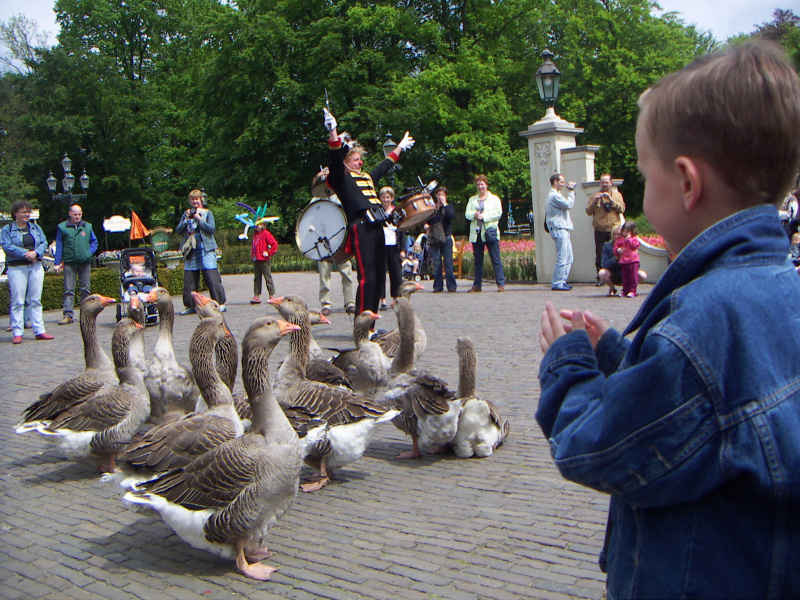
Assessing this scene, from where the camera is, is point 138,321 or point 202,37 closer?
point 138,321

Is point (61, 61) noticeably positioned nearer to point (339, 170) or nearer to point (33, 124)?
point (33, 124)

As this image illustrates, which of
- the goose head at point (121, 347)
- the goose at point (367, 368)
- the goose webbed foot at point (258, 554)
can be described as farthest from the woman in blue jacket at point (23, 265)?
the goose webbed foot at point (258, 554)

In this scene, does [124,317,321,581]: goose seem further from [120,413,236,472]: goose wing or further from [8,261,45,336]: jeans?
[8,261,45,336]: jeans

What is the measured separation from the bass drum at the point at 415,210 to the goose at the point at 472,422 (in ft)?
25.9

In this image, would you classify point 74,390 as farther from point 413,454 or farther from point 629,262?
point 629,262

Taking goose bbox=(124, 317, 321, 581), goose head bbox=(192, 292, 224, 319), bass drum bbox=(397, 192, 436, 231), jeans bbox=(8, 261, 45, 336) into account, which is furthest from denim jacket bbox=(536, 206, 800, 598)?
jeans bbox=(8, 261, 45, 336)

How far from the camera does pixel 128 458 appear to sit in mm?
4250

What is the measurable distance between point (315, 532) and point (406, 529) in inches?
22.1

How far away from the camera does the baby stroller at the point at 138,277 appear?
14.8m

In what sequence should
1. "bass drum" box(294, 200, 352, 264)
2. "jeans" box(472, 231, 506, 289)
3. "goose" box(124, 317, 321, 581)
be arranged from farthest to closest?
"jeans" box(472, 231, 506, 289), "bass drum" box(294, 200, 352, 264), "goose" box(124, 317, 321, 581)

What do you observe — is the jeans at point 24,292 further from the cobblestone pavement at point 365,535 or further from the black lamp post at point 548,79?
the black lamp post at point 548,79

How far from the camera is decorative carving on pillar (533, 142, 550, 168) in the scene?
60.5ft

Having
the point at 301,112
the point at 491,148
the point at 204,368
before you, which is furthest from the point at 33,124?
the point at 204,368

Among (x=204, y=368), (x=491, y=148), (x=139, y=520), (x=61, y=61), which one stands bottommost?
(x=139, y=520)
